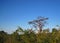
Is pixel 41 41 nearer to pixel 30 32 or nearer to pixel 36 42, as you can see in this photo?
pixel 36 42

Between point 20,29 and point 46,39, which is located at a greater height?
point 20,29

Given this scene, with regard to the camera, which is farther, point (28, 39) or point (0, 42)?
point (0, 42)

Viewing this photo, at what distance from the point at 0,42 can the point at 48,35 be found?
3.54m

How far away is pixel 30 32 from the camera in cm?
1120

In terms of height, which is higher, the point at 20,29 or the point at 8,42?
the point at 20,29

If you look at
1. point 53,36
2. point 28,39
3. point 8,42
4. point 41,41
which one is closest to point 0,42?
point 8,42

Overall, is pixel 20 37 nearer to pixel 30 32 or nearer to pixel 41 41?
pixel 30 32

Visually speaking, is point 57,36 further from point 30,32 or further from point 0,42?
point 0,42

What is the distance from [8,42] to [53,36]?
300cm

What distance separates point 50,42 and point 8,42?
9.07ft

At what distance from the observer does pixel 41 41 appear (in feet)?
34.5

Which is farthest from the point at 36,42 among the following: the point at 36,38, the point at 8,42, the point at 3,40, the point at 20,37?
the point at 3,40

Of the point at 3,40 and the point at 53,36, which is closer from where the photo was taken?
the point at 53,36

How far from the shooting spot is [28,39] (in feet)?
35.1
